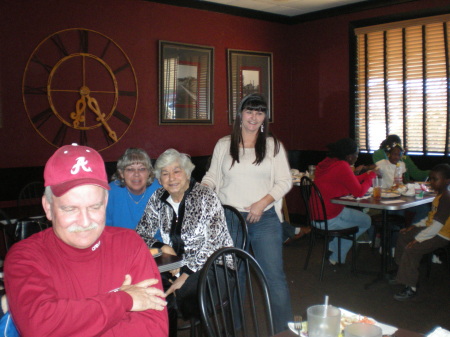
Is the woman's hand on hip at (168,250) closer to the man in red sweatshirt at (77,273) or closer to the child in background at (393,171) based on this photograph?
the man in red sweatshirt at (77,273)

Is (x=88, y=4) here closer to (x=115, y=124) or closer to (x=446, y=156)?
(x=115, y=124)

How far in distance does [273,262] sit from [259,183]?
500 millimetres

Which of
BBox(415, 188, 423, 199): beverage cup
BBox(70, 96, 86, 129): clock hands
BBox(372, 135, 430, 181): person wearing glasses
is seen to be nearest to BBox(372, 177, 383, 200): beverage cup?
BBox(415, 188, 423, 199): beverage cup

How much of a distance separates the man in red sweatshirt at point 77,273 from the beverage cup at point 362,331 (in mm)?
564

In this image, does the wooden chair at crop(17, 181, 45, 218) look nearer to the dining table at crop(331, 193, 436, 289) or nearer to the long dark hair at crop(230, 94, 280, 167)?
the long dark hair at crop(230, 94, 280, 167)

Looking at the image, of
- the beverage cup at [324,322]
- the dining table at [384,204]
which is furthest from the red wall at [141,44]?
the beverage cup at [324,322]

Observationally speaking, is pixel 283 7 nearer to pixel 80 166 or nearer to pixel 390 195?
pixel 390 195

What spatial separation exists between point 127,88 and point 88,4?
0.93m

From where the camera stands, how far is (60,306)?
1.25 m

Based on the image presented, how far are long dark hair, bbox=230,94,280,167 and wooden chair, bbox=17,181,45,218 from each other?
2099 mm

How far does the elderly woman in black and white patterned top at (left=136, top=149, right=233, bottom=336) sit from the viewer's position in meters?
2.55

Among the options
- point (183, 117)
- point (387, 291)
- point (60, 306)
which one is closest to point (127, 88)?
point (183, 117)

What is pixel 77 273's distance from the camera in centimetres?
137

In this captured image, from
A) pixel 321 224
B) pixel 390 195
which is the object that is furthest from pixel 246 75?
pixel 390 195
